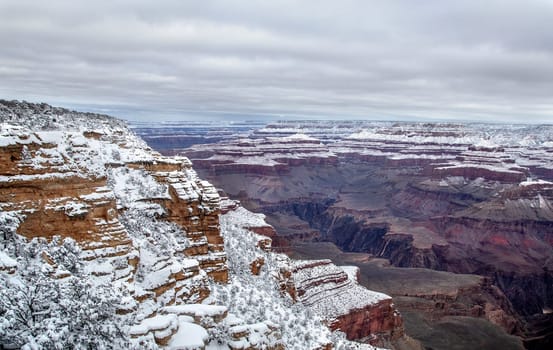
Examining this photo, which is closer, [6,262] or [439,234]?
[6,262]

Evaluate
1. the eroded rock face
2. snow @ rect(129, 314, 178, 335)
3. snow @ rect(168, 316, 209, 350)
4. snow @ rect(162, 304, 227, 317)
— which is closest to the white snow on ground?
the eroded rock face

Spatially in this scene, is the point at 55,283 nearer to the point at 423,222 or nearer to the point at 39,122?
the point at 39,122

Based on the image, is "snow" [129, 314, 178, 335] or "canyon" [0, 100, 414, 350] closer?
"canyon" [0, 100, 414, 350]

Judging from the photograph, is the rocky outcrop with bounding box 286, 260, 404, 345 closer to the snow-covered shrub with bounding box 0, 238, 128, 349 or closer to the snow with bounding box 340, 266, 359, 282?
the snow with bounding box 340, 266, 359, 282

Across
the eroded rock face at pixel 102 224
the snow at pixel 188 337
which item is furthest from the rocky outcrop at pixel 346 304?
the snow at pixel 188 337

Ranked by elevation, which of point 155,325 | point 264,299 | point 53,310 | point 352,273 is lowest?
point 352,273

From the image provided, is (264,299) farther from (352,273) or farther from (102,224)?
(352,273)

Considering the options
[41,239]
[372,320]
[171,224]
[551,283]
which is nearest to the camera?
[41,239]

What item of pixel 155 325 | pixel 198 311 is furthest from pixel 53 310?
pixel 198 311

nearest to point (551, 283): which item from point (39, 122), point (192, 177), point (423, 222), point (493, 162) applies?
point (423, 222)
